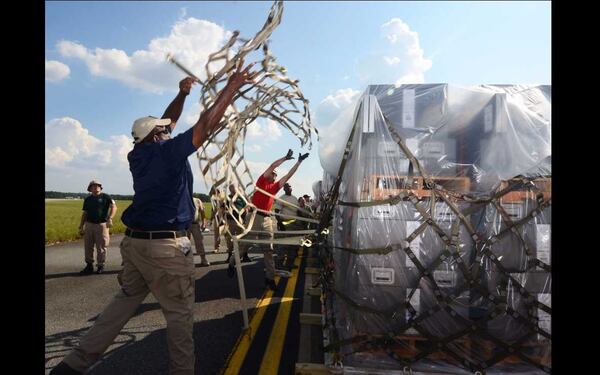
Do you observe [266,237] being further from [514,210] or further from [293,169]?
[514,210]

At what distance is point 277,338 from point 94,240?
221 inches

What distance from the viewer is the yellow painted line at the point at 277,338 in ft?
10.9

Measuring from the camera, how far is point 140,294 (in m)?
2.85

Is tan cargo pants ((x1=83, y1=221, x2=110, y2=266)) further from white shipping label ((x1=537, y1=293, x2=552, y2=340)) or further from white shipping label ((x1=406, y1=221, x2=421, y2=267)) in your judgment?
white shipping label ((x1=537, y1=293, x2=552, y2=340))

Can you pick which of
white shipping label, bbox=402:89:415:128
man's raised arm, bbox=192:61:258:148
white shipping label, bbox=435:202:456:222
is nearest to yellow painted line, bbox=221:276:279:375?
man's raised arm, bbox=192:61:258:148

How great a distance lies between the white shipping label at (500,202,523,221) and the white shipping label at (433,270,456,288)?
61 cm

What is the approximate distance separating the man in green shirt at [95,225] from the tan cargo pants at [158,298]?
5738 mm

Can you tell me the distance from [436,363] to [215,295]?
3959mm

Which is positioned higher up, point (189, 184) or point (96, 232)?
point (189, 184)

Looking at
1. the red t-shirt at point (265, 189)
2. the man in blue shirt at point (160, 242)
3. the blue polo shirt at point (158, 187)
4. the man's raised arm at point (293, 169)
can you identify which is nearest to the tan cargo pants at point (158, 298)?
the man in blue shirt at point (160, 242)

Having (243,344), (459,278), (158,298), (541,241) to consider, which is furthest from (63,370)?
(541,241)

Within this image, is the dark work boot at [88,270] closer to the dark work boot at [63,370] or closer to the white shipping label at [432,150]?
the dark work boot at [63,370]
